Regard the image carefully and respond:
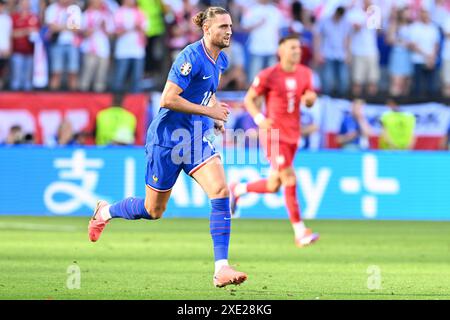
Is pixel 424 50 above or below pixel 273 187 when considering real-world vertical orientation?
above

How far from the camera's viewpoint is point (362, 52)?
68.5 feet

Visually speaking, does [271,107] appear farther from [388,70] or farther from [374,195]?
[388,70]

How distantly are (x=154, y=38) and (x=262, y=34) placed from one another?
203 centimetres

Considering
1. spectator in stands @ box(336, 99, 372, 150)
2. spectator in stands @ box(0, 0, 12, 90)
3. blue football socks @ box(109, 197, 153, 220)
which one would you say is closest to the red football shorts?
blue football socks @ box(109, 197, 153, 220)

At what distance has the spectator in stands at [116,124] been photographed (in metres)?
20.3

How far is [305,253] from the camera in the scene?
1353cm

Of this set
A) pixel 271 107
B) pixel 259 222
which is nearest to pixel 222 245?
pixel 271 107

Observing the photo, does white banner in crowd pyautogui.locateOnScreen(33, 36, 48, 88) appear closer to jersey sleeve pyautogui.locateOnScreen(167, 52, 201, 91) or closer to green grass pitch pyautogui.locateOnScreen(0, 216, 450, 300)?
green grass pitch pyautogui.locateOnScreen(0, 216, 450, 300)

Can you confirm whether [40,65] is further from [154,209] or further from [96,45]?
[154,209]

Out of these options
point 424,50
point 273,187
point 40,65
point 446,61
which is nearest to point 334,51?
point 424,50

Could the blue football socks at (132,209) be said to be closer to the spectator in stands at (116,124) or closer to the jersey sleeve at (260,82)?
the jersey sleeve at (260,82)

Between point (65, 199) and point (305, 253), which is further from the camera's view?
point (65, 199)

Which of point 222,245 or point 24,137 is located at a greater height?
point 24,137
